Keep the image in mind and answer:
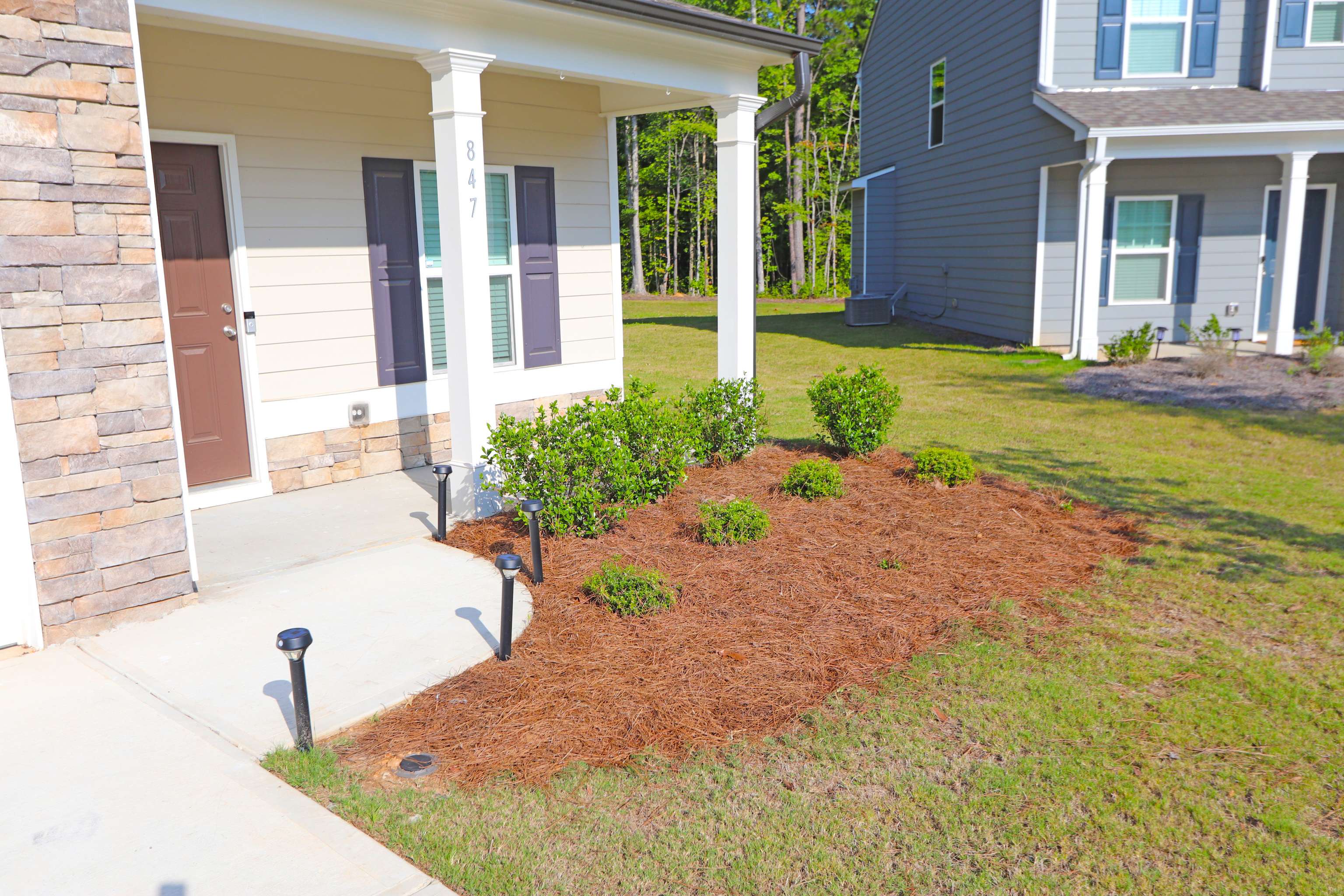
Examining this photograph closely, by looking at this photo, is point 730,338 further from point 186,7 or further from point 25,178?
point 25,178

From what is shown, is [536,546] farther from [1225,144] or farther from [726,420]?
[1225,144]

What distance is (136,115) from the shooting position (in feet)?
13.8

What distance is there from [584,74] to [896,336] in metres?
10.8

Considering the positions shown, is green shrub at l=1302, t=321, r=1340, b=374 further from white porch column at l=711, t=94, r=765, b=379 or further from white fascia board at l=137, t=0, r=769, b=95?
white fascia board at l=137, t=0, r=769, b=95

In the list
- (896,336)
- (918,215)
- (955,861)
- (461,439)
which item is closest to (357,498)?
(461,439)

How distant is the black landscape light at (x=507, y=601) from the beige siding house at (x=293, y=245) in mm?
1647

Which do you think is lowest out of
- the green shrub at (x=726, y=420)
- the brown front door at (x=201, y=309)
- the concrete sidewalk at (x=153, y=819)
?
the concrete sidewalk at (x=153, y=819)

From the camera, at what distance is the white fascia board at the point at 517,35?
16.0 ft

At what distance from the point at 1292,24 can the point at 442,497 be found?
13509 millimetres

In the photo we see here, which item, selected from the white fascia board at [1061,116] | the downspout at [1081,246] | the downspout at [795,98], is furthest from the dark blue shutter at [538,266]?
the downspout at [1081,246]

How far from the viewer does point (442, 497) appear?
5473mm

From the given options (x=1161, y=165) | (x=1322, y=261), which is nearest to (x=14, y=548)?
(x=1161, y=165)

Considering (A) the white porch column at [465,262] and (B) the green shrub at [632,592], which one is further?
(A) the white porch column at [465,262]

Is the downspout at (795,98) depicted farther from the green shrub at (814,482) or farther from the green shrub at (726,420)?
the green shrub at (814,482)
